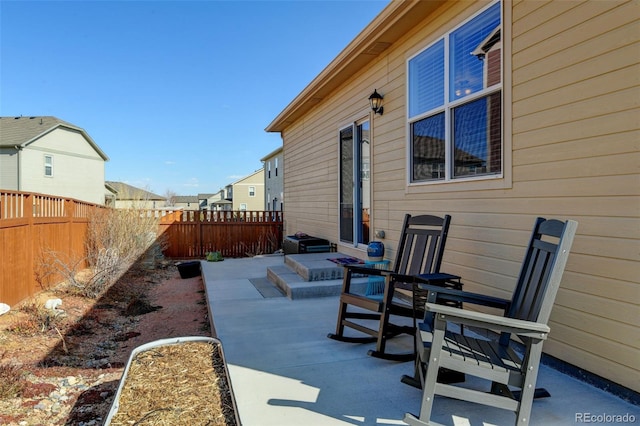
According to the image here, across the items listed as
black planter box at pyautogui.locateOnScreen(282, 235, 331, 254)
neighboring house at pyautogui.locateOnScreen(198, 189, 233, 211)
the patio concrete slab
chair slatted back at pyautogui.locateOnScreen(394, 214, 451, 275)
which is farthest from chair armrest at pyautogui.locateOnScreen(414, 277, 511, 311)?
neighboring house at pyautogui.locateOnScreen(198, 189, 233, 211)

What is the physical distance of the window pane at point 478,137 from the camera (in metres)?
3.18

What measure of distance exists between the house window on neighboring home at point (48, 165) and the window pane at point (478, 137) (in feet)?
70.1

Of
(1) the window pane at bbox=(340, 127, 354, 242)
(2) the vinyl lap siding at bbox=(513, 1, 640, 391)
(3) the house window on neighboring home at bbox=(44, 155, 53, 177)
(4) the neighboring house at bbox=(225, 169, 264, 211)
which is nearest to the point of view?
(2) the vinyl lap siding at bbox=(513, 1, 640, 391)

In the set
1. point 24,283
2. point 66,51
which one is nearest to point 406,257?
point 24,283

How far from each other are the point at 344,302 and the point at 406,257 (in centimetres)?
82

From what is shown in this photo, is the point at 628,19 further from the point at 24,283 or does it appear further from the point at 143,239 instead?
the point at 143,239

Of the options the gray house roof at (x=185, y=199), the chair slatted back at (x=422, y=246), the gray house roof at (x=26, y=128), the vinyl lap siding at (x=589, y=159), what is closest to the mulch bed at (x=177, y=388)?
the chair slatted back at (x=422, y=246)

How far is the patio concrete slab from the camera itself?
6.51 feet

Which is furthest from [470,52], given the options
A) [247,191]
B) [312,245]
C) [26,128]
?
[247,191]

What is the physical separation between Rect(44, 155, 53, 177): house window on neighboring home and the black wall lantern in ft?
65.4

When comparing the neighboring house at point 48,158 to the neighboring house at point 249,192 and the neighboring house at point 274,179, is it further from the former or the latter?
the neighboring house at point 249,192

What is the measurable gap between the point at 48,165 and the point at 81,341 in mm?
18826

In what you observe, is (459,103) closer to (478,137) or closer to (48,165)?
(478,137)

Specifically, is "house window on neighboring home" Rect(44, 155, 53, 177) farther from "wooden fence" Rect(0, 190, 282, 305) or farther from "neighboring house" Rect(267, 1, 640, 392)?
"neighboring house" Rect(267, 1, 640, 392)
